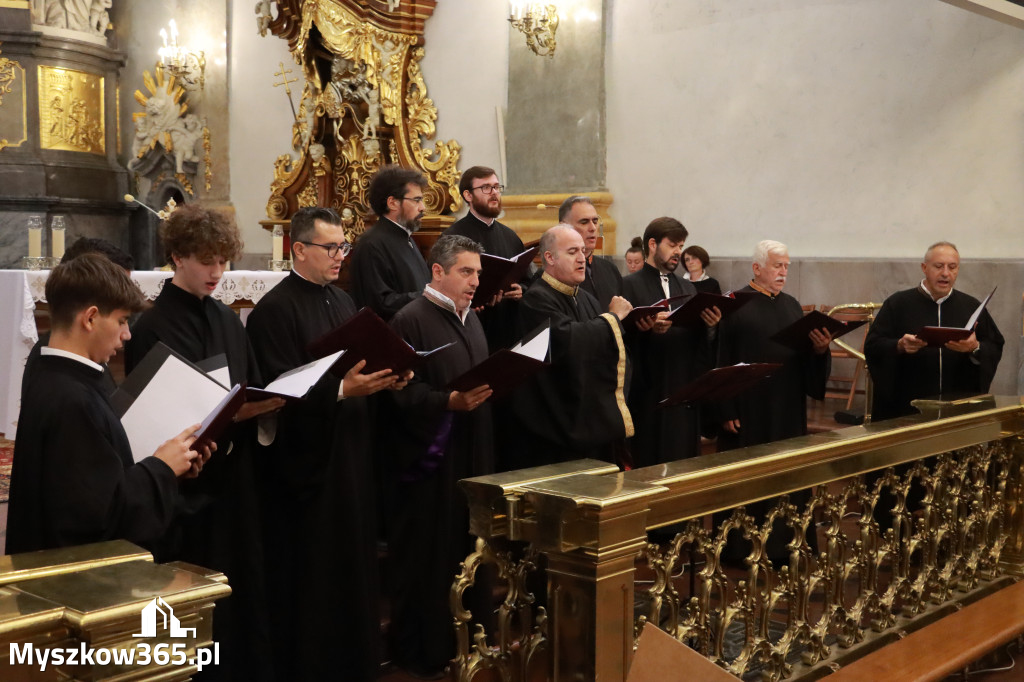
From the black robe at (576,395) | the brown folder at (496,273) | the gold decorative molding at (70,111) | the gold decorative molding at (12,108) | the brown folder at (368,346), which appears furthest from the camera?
the gold decorative molding at (70,111)

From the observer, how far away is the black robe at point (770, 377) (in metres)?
5.84

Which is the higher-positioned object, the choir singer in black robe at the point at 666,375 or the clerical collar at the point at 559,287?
the clerical collar at the point at 559,287

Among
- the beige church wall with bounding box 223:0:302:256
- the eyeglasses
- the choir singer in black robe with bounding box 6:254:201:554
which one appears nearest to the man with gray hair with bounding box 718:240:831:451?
the eyeglasses

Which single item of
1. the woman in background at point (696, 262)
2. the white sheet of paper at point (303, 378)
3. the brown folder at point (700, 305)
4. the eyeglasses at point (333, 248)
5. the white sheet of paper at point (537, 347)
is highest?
the woman in background at point (696, 262)

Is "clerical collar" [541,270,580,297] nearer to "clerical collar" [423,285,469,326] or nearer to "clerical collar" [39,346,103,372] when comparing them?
"clerical collar" [423,285,469,326]

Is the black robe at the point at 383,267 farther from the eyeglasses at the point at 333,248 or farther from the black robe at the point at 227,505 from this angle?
the black robe at the point at 227,505

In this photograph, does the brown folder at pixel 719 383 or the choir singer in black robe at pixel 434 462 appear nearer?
the choir singer in black robe at pixel 434 462

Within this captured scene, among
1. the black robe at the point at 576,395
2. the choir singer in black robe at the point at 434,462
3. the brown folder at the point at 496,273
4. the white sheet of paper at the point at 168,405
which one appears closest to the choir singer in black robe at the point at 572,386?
the black robe at the point at 576,395

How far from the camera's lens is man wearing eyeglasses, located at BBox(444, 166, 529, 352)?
18.1ft

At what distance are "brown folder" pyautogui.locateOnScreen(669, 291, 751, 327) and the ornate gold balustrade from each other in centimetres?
114

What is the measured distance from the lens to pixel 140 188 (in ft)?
47.8

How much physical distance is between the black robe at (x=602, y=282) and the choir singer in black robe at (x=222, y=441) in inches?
106

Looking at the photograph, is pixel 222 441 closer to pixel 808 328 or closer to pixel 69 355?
pixel 69 355

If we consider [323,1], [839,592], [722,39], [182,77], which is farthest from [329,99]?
[839,592]
